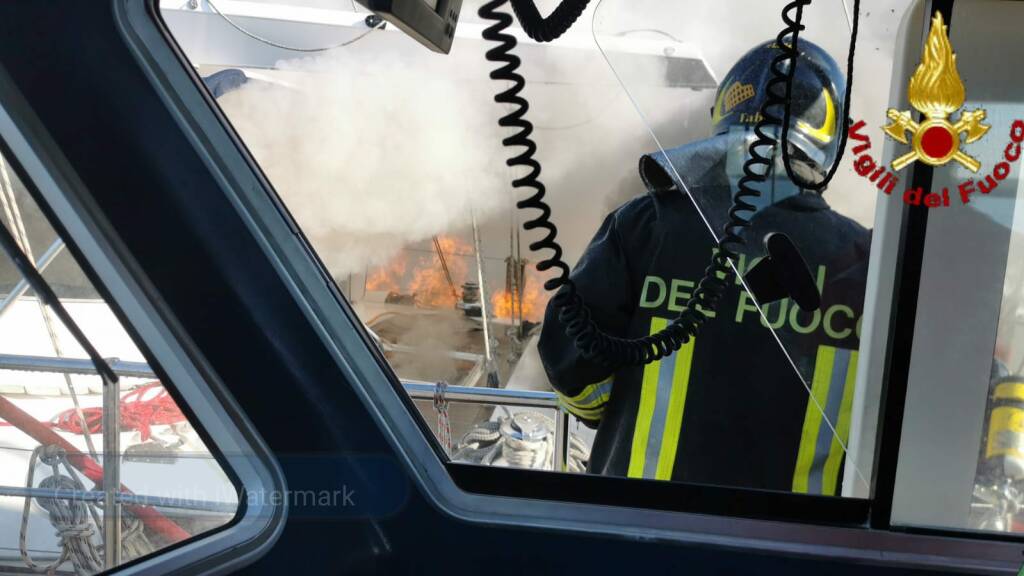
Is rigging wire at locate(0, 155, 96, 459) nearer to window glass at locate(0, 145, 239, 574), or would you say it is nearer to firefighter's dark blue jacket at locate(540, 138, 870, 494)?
window glass at locate(0, 145, 239, 574)

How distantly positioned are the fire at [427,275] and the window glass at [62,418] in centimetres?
522

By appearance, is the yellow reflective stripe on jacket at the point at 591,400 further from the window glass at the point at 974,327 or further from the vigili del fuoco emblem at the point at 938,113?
the vigili del fuoco emblem at the point at 938,113

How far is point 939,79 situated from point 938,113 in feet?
0.13

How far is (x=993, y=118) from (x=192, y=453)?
1.13 metres

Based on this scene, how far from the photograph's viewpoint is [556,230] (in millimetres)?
1301

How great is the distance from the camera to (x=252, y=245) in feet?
3.78

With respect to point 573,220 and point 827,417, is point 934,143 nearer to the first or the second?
point 827,417

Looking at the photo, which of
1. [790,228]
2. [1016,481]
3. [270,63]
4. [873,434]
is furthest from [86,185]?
[270,63]

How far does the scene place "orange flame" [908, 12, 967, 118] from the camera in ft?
3.30

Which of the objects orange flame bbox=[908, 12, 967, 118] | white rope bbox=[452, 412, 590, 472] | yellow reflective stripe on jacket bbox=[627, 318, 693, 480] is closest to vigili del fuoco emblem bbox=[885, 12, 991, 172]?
orange flame bbox=[908, 12, 967, 118]

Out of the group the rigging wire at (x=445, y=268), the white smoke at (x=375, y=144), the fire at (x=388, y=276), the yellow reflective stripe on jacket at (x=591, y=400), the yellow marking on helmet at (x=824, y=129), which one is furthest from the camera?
the fire at (x=388, y=276)

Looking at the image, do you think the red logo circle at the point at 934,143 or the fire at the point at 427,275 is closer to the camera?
the red logo circle at the point at 934,143

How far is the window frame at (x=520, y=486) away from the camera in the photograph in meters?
1.09

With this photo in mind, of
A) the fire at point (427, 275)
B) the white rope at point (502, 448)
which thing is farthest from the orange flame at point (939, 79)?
the fire at point (427, 275)
